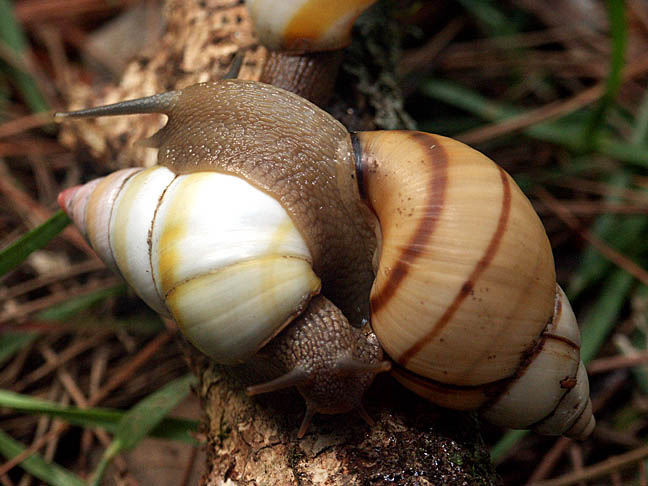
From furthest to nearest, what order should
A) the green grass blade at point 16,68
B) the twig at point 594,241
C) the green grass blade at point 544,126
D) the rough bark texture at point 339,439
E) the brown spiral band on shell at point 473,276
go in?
the green grass blade at point 16,68 → the green grass blade at point 544,126 → the twig at point 594,241 → the rough bark texture at point 339,439 → the brown spiral band on shell at point 473,276

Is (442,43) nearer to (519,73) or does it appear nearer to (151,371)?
(519,73)

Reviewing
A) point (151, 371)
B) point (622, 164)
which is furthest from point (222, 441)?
point (622, 164)

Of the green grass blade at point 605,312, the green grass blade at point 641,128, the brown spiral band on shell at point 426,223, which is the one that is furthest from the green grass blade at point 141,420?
the green grass blade at point 641,128

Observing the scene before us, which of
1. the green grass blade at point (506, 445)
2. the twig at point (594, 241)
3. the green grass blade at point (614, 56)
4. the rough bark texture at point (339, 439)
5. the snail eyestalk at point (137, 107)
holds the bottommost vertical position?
the green grass blade at point (506, 445)

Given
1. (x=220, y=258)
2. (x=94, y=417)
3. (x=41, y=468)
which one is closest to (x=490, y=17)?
(x=220, y=258)

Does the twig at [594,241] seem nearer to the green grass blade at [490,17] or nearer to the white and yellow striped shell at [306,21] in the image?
the green grass blade at [490,17]

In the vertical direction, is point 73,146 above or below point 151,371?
above

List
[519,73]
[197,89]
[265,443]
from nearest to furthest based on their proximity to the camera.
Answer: [265,443] < [197,89] < [519,73]
